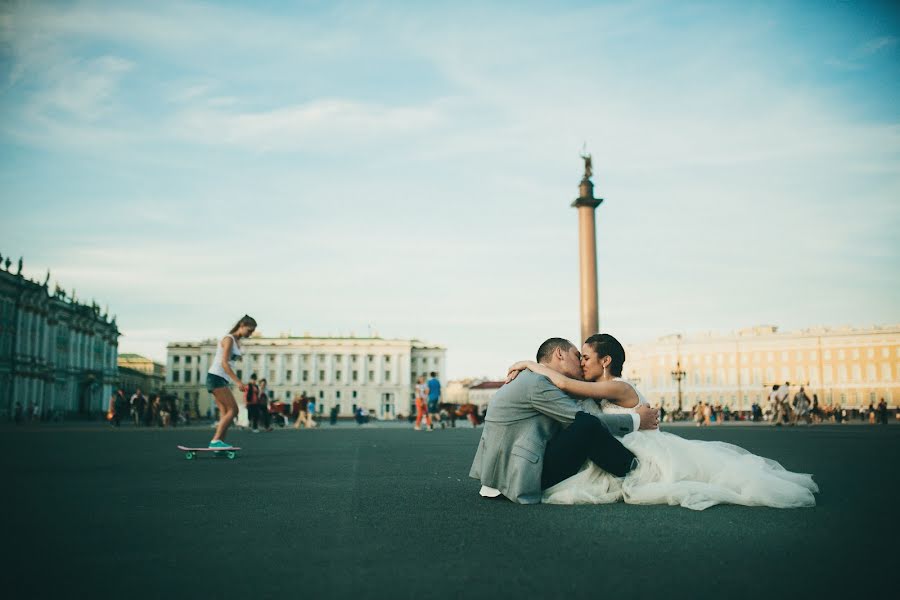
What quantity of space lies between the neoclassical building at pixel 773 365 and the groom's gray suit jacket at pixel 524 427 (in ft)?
284

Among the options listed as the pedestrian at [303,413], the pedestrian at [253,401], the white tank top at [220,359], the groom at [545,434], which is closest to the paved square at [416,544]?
the groom at [545,434]

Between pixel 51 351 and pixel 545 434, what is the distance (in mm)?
73334

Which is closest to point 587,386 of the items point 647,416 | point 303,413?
point 647,416

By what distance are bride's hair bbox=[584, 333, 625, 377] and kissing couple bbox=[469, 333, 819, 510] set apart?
1 centimetres

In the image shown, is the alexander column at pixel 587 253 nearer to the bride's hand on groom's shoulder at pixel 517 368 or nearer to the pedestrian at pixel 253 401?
the pedestrian at pixel 253 401

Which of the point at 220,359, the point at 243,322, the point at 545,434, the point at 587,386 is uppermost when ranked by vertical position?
the point at 243,322

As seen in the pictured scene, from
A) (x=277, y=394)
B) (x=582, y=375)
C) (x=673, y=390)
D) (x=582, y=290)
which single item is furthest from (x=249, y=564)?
(x=277, y=394)

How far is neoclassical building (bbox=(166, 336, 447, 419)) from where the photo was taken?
134250mm

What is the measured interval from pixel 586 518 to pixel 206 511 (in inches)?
100

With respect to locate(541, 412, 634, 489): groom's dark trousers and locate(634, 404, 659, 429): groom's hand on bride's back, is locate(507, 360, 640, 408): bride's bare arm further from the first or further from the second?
locate(541, 412, 634, 489): groom's dark trousers

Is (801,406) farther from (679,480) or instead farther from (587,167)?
(679,480)

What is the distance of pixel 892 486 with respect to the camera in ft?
22.3

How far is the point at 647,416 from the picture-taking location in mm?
5746

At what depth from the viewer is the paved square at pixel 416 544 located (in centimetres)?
309
